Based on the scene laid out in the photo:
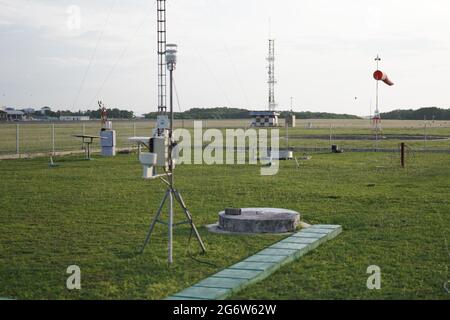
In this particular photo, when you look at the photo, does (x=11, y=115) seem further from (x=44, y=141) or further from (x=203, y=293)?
(x=203, y=293)

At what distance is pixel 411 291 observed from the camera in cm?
640

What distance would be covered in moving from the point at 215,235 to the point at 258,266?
2.16 m

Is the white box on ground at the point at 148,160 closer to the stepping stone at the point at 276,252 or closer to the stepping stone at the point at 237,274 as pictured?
the stepping stone at the point at 237,274

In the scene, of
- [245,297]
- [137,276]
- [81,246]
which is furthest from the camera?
[81,246]

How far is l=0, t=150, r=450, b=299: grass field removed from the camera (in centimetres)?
662

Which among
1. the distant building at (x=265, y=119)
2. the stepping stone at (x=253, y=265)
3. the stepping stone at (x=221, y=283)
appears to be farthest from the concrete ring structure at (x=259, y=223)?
the distant building at (x=265, y=119)

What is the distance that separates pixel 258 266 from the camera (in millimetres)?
7168

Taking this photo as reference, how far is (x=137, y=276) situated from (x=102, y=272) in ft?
1.55

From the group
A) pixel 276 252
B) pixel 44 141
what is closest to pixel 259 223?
pixel 276 252

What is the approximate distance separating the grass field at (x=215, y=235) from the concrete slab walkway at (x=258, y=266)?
0.46 feet

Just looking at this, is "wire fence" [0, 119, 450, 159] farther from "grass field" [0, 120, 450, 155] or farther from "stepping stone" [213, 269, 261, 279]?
"stepping stone" [213, 269, 261, 279]

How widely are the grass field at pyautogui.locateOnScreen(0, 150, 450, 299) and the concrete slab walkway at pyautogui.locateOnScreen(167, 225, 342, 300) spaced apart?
0.46ft
